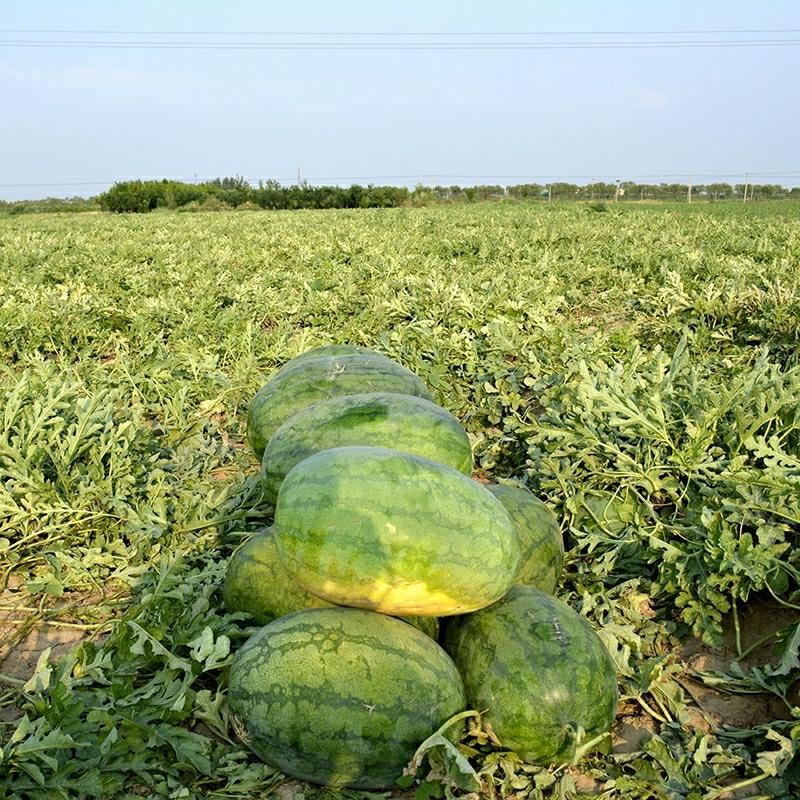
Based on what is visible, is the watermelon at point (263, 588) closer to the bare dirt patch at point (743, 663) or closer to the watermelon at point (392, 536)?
the watermelon at point (392, 536)

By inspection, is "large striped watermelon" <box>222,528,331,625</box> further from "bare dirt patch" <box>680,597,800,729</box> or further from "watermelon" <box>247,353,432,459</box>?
"bare dirt patch" <box>680,597,800,729</box>

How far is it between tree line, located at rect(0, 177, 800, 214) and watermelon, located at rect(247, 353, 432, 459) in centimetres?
5003

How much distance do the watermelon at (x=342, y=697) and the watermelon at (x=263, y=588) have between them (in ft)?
0.79

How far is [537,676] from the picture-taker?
6.87ft

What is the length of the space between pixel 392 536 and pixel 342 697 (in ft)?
1.42

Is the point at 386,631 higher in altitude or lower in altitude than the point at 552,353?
lower

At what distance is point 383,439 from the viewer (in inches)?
98.1

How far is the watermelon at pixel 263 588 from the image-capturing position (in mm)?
2379

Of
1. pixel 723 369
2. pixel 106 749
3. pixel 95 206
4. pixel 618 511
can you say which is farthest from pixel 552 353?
pixel 95 206

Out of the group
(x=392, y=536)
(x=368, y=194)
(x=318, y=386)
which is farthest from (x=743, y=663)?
(x=368, y=194)

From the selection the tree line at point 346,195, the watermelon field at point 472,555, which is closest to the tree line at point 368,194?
the tree line at point 346,195

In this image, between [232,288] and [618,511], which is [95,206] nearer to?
[232,288]

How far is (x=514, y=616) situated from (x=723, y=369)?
9.86 feet

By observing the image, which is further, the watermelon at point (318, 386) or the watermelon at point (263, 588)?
the watermelon at point (318, 386)
